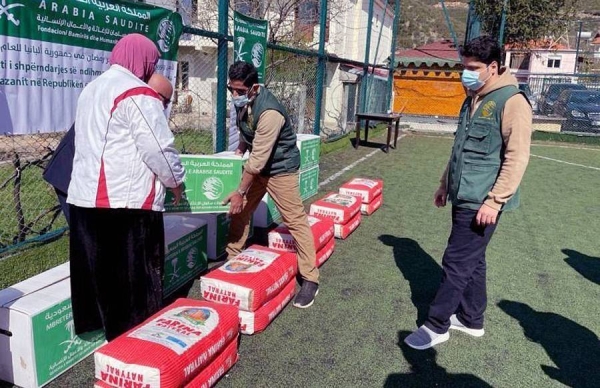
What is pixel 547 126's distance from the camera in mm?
16328

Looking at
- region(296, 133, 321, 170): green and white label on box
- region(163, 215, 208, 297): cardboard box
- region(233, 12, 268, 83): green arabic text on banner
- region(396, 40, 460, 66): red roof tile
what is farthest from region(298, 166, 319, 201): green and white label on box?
region(396, 40, 460, 66): red roof tile

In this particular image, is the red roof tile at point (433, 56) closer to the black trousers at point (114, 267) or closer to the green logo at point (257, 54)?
the green logo at point (257, 54)

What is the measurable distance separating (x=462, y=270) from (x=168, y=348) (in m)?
1.88

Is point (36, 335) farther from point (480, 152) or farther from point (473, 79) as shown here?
point (473, 79)

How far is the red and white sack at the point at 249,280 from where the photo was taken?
324 centimetres

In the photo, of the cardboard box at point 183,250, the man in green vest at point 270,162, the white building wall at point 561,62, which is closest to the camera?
the man in green vest at point 270,162

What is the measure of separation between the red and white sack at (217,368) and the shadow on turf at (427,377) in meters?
0.93

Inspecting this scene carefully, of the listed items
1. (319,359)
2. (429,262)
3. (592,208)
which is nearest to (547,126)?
(592,208)

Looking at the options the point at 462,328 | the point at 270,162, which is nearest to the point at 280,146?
the point at 270,162

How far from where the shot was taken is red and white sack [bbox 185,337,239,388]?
256cm

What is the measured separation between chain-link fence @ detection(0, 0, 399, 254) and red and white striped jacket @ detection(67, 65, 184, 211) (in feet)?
5.84

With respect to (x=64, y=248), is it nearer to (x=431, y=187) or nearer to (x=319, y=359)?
(x=319, y=359)

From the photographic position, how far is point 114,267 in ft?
8.96

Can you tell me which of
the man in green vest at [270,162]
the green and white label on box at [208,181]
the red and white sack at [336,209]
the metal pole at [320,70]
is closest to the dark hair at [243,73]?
the man in green vest at [270,162]
